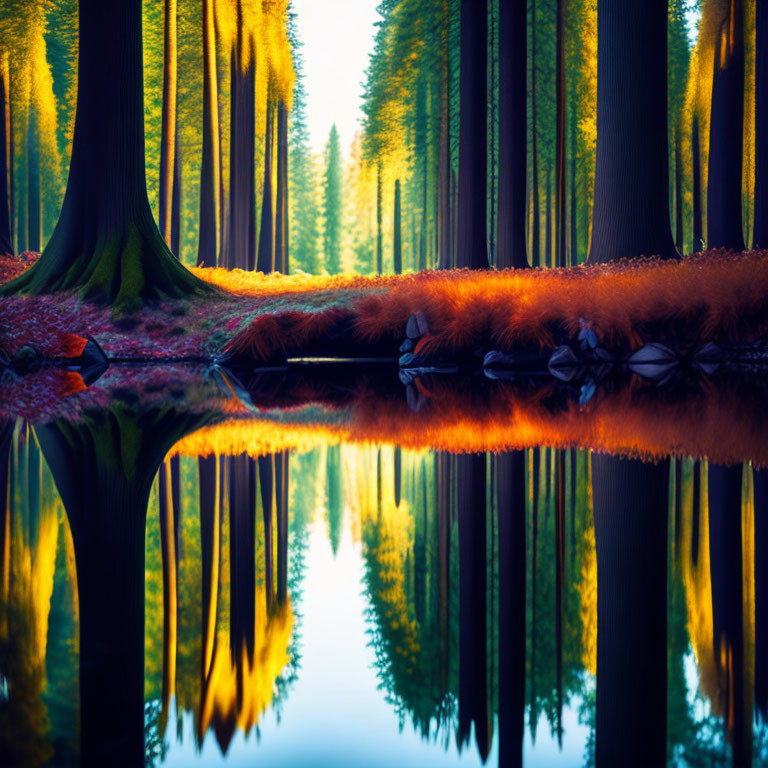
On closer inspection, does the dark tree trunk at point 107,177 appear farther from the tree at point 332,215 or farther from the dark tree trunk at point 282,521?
the tree at point 332,215

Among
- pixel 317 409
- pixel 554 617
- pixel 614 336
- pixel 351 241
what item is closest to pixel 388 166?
pixel 614 336

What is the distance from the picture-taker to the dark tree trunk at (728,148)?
46.0 ft

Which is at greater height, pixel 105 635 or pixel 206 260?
pixel 206 260

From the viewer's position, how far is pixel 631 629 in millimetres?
1448

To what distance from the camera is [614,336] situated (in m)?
7.68

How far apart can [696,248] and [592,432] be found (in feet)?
73.8

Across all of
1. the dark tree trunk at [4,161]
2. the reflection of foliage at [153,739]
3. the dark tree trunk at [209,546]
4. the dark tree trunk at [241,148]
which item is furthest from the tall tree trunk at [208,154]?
the reflection of foliage at [153,739]

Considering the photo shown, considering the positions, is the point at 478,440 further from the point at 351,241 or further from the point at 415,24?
the point at 351,241

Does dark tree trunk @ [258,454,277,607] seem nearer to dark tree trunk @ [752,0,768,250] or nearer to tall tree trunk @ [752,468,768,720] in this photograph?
tall tree trunk @ [752,468,768,720]

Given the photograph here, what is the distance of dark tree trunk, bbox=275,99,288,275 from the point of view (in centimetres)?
2438

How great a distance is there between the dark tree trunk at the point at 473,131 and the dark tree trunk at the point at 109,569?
1054 centimetres

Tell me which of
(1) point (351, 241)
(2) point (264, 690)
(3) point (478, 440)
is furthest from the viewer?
(1) point (351, 241)

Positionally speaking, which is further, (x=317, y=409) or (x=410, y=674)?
(x=317, y=409)

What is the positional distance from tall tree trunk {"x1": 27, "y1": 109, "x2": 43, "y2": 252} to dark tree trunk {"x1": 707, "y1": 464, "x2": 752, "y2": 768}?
1162 inches
